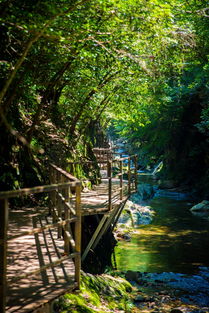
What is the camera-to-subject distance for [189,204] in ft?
76.6

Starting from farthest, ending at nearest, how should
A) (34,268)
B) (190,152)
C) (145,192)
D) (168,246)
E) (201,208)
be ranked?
(190,152) → (145,192) → (201,208) → (168,246) → (34,268)

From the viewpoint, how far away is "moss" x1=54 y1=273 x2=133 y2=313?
20.9 ft

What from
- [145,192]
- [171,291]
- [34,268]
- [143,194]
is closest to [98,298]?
[34,268]

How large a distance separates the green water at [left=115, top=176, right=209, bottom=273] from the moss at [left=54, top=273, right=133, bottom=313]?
3.00 metres

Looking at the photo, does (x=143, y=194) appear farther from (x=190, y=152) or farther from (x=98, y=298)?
(x=98, y=298)

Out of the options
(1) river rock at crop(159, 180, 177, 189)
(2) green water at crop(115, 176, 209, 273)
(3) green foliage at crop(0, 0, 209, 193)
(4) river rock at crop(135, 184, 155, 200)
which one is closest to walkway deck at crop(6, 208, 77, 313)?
(3) green foliage at crop(0, 0, 209, 193)

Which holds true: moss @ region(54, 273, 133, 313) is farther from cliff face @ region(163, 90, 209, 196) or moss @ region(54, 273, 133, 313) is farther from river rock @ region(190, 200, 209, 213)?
cliff face @ region(163, 90, 209, 196)

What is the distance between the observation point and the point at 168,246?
14.9 metres

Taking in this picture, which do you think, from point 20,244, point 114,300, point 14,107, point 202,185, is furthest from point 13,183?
point 202,185

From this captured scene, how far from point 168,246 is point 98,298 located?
761cm

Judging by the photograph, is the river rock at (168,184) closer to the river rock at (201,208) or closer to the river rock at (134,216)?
the river rock at (201,208)

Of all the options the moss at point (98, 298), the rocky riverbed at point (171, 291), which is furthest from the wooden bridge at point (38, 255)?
the rocky riverbed at point (171, 291)

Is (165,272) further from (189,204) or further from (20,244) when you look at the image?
(189,204)

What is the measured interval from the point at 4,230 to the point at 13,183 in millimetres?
5673
